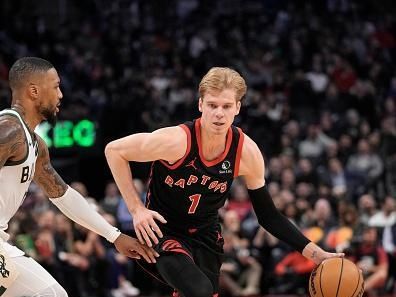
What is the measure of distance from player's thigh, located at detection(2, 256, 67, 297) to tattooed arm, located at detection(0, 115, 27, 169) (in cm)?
58

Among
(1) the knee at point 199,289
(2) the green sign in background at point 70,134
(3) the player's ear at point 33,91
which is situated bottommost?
(2) the green sign in background at point 70,134

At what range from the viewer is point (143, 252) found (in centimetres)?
557

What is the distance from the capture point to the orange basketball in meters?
5.50

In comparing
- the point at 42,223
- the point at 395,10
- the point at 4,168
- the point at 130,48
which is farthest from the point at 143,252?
the point at 395,10

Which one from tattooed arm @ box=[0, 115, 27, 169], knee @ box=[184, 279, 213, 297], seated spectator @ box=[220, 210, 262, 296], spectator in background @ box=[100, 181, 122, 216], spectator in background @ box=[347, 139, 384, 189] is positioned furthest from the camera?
spectator in background @ box=[347, 139, 384, 189]

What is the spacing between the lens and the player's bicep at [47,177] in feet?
17.8

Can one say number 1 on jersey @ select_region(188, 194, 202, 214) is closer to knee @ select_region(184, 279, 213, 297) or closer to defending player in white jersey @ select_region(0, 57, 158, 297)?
knee @ select_region(184, 279, 213, 297)

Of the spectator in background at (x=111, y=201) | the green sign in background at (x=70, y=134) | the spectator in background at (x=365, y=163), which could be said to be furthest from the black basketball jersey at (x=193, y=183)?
the spectator in background at (x=365, y=163)

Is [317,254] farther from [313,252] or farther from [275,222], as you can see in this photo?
[275,222]

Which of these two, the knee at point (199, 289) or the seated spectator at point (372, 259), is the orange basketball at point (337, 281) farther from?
the seated spectator at point (372, 259)

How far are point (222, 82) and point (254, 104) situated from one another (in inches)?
377

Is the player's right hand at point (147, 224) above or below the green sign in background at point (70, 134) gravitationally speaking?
above

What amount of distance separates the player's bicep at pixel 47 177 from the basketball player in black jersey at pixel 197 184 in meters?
0.37

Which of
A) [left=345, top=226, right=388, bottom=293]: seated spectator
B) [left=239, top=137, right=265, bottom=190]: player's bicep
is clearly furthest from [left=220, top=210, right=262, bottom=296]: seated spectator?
[left=239, top=137, right=265, bottom=190]: player's bicep
